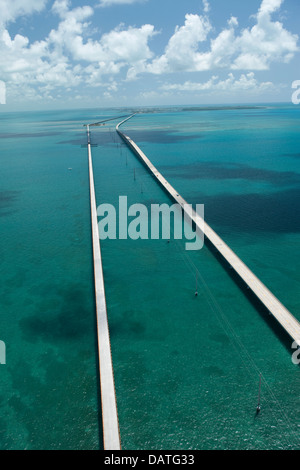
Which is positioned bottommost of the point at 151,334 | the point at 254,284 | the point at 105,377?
the point at 105,377

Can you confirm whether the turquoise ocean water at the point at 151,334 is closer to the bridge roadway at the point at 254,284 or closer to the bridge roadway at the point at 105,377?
the bridge roadway at the point at 254,284

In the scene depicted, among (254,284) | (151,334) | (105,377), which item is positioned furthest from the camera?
(254,284)

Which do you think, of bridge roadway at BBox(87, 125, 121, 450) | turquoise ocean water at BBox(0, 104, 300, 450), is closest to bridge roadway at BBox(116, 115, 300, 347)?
turquoise ocean water at BBox(0, 104, 300, 450)

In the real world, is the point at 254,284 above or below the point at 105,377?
above

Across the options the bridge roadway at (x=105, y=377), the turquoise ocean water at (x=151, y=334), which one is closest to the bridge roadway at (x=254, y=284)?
the turquoise ocean water at (x=151, y=334)

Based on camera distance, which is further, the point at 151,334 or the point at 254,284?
the point at 254,284

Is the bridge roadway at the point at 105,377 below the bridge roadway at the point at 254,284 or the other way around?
below

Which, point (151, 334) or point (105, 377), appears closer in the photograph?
point (105, 377)

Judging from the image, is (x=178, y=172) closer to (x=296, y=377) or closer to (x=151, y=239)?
(x=151, y=239)

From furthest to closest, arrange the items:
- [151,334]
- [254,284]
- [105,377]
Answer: [254,284]
[151,334]
[105,377]

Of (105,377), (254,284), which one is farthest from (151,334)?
(254,284)

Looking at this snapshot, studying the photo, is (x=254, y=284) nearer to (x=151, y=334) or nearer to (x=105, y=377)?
(x=151, y=334)
